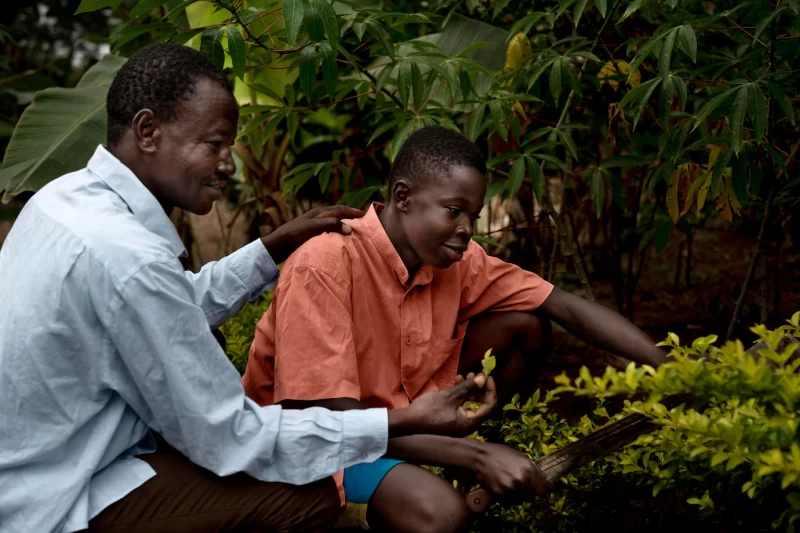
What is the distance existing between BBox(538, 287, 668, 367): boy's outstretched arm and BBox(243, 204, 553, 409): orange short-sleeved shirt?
0.06 m

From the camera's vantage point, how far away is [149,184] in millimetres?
2002

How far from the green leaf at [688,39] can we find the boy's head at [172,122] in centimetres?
129

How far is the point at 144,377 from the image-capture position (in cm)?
180

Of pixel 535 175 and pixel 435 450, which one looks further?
pixel 535 175

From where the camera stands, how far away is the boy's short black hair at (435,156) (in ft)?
8.09

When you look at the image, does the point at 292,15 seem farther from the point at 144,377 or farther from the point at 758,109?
the point at 758,109

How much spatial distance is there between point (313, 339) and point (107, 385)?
22.0 inches

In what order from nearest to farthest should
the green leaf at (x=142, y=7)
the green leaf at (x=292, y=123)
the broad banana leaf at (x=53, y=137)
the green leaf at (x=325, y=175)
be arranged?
the green leaf at (x=142, y=7), the green leaf at (x=292, y=123), the green leaf at (x=325, y=175), the broad banana leaf at (x=53, y=137)

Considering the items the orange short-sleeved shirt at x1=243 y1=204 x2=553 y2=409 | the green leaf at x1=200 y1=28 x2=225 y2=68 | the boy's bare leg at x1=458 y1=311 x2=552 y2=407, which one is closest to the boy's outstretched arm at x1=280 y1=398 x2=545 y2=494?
the orange short-sleeved shirt at x1=243 y1=204 x2=553 y2=409

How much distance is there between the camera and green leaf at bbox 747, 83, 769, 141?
2508 mm

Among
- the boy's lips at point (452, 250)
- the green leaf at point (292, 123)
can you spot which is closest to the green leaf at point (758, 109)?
the boy's lips at point (452, 250)

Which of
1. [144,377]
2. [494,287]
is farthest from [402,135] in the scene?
[144,377]

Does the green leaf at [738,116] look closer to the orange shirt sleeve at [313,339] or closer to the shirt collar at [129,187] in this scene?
the orange shirt sleeve at [313,339]

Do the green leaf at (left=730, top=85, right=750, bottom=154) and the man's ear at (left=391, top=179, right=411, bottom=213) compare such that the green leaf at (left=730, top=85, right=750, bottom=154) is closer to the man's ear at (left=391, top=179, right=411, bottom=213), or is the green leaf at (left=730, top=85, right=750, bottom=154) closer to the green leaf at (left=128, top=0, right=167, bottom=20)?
the man's ear at (left=391, top=179, right=411, bottom=213)
